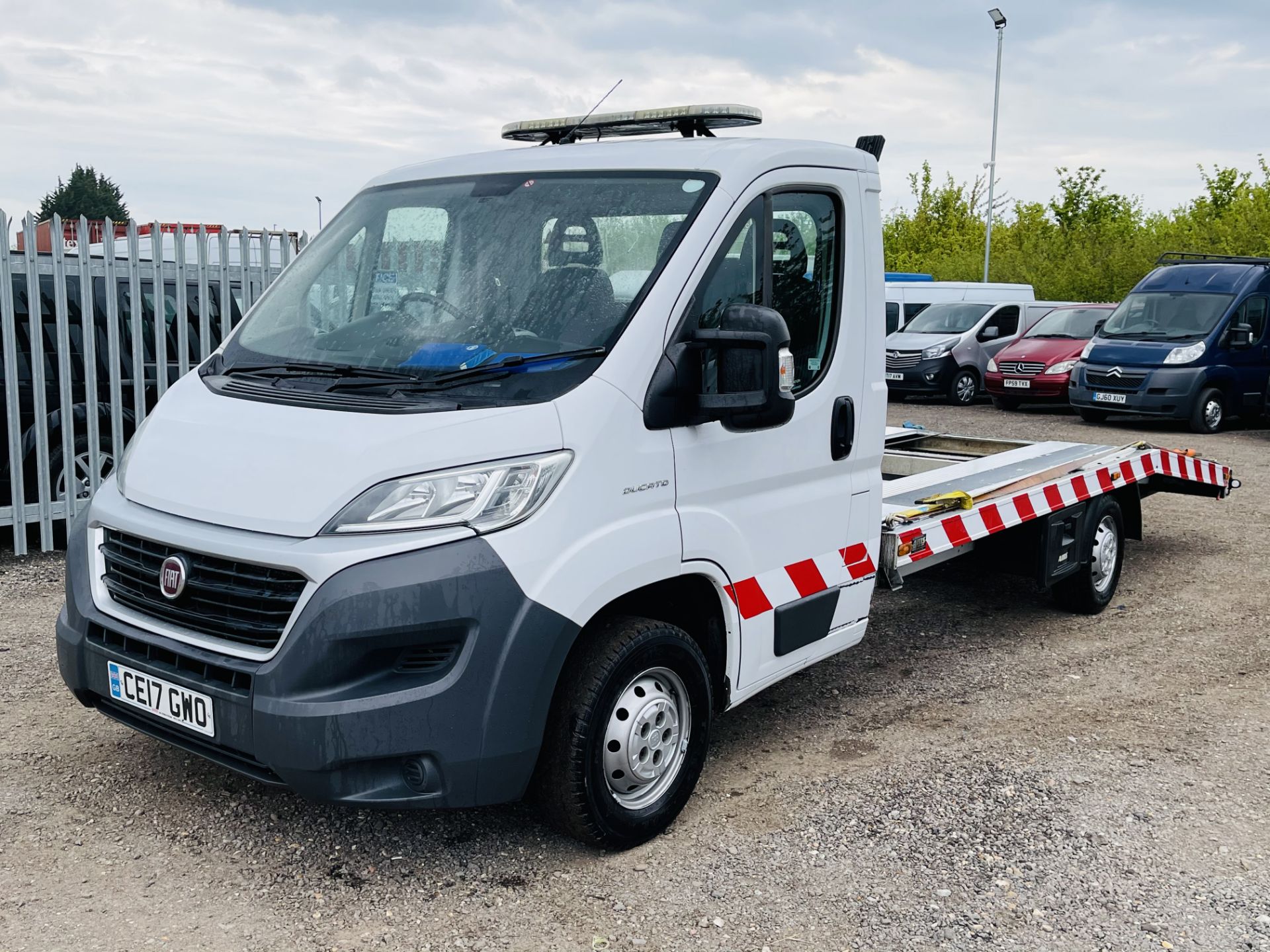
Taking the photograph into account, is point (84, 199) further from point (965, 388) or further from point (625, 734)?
point (625, 734)

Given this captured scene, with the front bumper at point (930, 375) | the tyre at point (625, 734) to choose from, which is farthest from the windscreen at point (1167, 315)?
the tyre at point (625, 734)

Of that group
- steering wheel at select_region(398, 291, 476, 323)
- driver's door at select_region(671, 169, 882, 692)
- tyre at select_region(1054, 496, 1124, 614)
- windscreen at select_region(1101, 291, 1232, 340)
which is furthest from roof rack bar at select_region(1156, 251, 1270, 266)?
steering wheel at select_region(398, 291, 476, 323)

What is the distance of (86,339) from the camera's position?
302 inches

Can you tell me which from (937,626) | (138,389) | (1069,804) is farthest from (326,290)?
(138,389)

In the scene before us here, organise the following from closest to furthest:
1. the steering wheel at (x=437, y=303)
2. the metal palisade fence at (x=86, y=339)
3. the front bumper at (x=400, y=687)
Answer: the front bumper at (x=400, y=687) < the steering wheel at (x=437, y=303) < the metal palisade fence at (x=86, y=339)

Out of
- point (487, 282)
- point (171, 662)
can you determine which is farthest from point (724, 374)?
point (171, 662)

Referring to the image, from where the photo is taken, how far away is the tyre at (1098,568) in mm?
6500

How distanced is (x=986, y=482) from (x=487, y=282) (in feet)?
10.6

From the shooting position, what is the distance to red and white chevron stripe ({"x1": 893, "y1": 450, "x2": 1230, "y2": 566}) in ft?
16.9

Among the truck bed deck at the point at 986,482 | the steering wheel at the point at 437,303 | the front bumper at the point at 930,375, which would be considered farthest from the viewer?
the front bumper at the point at 930,375

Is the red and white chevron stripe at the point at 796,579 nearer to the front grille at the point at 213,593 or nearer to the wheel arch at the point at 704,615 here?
the wheel arch at the point at 704,615

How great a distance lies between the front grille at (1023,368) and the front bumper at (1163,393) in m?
2.06

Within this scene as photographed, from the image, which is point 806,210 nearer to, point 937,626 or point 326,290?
point 326,290

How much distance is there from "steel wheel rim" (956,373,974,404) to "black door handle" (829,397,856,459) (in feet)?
50.8
